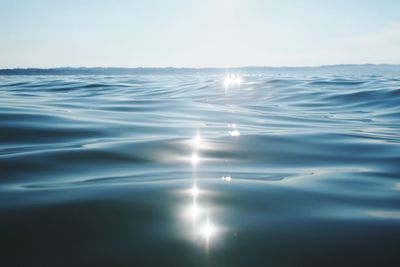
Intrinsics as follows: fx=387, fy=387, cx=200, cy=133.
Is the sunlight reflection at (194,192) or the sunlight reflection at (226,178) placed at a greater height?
the sunlight reflection at (194,192)

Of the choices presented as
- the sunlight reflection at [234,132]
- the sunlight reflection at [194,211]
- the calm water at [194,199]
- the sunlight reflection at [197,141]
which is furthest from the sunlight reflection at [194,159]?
the sunlight reflection at [234,132]

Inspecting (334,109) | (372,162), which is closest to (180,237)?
(372,162)

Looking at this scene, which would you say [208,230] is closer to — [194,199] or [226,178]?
[194,199]

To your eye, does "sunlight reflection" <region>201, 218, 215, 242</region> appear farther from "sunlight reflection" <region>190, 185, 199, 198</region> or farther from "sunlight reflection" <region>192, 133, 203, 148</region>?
"sunlight reflection" <region>192, 133, 203, 148</region>

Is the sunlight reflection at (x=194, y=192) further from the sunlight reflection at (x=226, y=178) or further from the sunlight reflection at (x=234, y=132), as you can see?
the sunlight reflection at (x=234, y=132)

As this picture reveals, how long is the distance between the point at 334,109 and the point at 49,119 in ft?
18.3

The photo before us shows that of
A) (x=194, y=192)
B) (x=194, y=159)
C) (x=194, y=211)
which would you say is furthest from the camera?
(x=194, y=159)

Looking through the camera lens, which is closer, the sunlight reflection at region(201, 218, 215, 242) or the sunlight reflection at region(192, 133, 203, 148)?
the sunlight reflection at region(201, 218, 215, 242)

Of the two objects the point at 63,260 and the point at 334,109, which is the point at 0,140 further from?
the point at 334,109

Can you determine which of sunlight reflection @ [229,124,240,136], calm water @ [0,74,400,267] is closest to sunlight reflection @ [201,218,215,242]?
calm water @ [0,74,400,267]

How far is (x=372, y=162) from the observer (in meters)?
2.87

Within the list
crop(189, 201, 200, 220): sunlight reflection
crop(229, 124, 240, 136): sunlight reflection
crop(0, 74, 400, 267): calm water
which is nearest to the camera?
crop(0, 74, 400, 267): calm water

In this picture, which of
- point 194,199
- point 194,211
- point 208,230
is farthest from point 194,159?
point 208,230

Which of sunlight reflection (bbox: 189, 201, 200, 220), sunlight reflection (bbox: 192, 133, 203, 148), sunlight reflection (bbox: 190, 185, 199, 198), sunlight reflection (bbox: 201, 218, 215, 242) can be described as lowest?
sunlight reflection (bbox: 192, 133, 203, 148)
